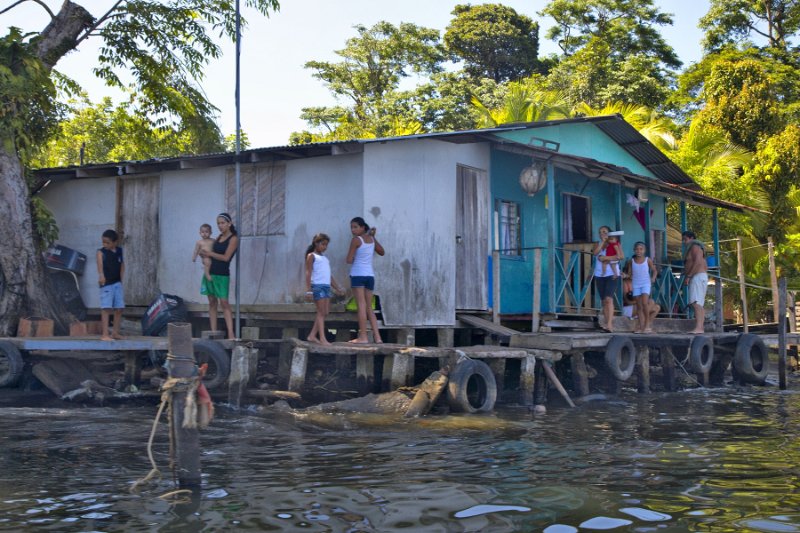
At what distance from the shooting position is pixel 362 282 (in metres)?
10.6

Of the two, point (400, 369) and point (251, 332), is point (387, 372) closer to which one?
point (400, 369)

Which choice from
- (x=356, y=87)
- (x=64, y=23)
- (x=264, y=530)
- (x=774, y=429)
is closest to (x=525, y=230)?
(x=774, y=429)

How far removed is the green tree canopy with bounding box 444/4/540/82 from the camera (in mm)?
32406

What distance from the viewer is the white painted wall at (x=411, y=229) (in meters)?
11.4

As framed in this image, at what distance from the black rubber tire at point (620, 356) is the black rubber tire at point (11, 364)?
25.9ft

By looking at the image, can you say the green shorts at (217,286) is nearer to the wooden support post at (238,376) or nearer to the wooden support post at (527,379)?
the wooden support post at (238,376)

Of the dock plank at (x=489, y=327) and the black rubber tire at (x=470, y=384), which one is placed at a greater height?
the dock plank at (x=489, y=327)

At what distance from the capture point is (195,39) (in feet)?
52.9

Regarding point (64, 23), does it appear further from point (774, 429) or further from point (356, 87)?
point (356, 87)

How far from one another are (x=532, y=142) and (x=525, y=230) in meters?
1.62

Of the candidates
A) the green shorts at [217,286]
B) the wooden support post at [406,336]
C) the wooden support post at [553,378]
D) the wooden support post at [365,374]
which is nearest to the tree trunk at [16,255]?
the green shorts at [217,286]

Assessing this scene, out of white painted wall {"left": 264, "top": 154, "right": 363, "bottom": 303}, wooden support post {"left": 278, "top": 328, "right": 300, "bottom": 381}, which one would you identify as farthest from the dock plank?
wooden support post {"left": 278, "top": 328, "right": 300, "bottom": 381}

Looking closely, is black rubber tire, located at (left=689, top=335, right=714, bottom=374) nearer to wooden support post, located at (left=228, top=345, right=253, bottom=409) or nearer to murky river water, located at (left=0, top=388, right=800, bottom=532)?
murky river water, located at (left=0, top=388, right=800, bottom=532)

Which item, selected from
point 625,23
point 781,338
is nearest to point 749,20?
point 625,23
